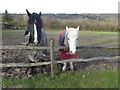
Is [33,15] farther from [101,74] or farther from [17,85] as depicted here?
[101,74]

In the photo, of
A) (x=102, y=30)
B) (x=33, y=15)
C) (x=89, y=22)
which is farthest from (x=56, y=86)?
(x=102, y=30)

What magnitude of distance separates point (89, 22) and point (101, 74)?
34.9 m

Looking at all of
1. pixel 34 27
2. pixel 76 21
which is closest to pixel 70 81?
pixel 34 27

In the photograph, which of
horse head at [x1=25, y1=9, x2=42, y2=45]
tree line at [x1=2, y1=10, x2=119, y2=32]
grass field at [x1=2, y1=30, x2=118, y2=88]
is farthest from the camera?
tree line at [x1=2, y1=10, x2=119, y2=32]

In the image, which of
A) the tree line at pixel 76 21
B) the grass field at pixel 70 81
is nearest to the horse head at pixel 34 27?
the grass field at pixel 70 81

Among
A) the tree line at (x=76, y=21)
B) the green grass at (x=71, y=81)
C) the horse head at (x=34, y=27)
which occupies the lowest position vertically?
the green grass at (x=71, y=81)

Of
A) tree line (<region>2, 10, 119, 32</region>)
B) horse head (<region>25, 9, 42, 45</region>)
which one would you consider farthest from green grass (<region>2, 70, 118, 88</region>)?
tree line (<region>2, 10, 119, 32</region>)

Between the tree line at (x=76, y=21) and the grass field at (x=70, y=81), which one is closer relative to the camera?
the grass field at (x=70, y=81)

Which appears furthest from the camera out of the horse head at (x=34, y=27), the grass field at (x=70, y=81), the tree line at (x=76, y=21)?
the tree line at (x=76, y=21)

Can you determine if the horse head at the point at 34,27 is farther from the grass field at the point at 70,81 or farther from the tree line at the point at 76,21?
the tree line at the point at 76,21

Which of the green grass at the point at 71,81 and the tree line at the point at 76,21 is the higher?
the tree line at the point at 76,21

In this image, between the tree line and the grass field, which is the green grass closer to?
the grass field

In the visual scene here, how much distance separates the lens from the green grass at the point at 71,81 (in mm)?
5238

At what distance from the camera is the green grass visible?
524 centimetres
